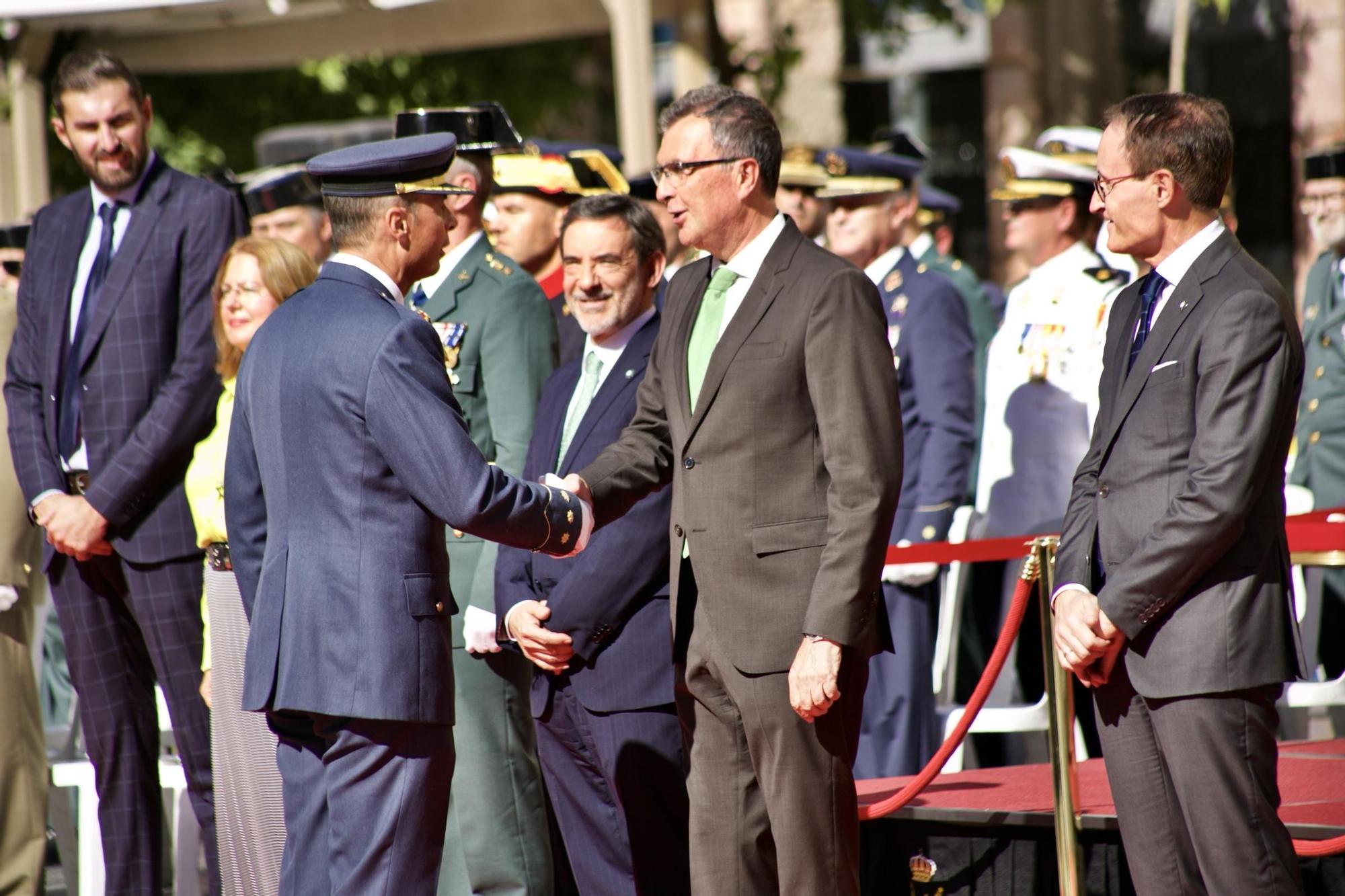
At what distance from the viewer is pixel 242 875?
4.77m

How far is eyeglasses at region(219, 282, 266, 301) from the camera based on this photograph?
5074 millimetres

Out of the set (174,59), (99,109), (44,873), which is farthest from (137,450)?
(174,59)

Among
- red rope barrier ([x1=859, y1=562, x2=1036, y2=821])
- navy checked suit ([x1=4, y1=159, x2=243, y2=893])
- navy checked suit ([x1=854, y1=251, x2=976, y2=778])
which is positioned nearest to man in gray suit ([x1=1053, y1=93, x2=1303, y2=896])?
red rope barrier ([x1=859, y1=562, x2=1036, y2=821])

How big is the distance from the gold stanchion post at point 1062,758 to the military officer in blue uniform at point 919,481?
6.19ft

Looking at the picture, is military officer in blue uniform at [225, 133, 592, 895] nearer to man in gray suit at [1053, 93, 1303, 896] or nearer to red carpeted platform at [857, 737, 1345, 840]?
man in gray suit at [1053, 93, 1303, 896]

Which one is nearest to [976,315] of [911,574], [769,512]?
[911,574]

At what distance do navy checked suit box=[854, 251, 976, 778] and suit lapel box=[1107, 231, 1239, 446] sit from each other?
2460 millimetres

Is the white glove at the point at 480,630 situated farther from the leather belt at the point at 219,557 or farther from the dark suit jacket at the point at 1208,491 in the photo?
the dark suit jacket at the point at 1208,491

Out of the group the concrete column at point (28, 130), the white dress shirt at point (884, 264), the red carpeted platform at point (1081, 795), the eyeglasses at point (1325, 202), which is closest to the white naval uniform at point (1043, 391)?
the white dress shirt at point (884, 264)

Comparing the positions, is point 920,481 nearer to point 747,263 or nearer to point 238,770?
point 747,263

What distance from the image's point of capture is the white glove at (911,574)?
617cm

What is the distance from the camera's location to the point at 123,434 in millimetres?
5188

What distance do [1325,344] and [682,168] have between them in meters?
3.87

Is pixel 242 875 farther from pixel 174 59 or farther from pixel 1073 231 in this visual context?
pixel 174 59
